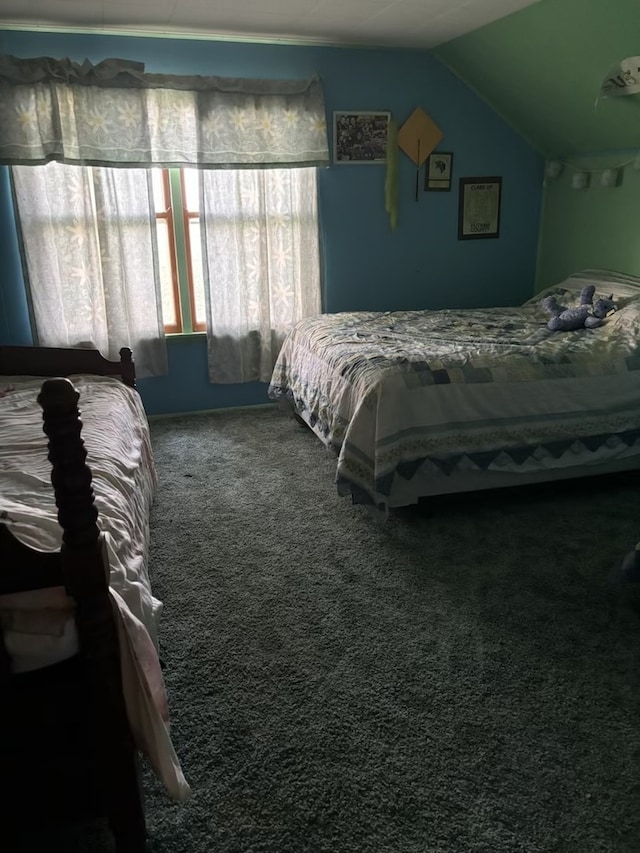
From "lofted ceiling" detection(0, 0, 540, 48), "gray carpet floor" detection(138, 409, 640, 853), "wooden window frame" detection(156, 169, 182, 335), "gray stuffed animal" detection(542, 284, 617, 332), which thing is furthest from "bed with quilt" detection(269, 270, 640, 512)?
"lofted ceiling" detection(0, 0, 540, 48)

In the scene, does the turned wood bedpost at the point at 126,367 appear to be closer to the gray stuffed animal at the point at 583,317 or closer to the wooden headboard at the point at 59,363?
the wooden headboard at the point at 59,363

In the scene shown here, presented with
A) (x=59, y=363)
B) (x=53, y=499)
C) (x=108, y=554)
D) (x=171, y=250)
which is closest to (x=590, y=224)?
(x=171, y=250)

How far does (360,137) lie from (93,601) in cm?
397

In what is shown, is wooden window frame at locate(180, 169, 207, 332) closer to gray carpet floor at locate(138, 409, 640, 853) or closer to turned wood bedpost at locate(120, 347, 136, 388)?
turned wood bedpost at locate(120, 347, 136, 388)

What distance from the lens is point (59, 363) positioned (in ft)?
10.3

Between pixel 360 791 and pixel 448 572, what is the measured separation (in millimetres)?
1091

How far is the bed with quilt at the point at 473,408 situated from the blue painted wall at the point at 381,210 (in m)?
1.26

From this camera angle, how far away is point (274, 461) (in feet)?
12.0

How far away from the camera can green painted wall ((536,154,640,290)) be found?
414cm

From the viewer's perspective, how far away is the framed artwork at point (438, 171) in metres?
4.55

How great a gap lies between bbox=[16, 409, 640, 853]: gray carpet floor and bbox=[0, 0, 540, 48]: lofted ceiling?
259 centimetres

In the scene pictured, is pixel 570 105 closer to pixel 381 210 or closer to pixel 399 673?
pixel 381 210

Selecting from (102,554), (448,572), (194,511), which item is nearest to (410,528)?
(448,572)

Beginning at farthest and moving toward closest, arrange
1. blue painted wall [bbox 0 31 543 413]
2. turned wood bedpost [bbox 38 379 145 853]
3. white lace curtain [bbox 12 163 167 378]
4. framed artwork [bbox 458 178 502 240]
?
framed artwork [bbox 458 178 502 240], blue painted wall [bbox 0 31 543 413], white lace curtain [bbox 12 163 167 378], turned wood bedpost [bbox 38 379 145 853]
